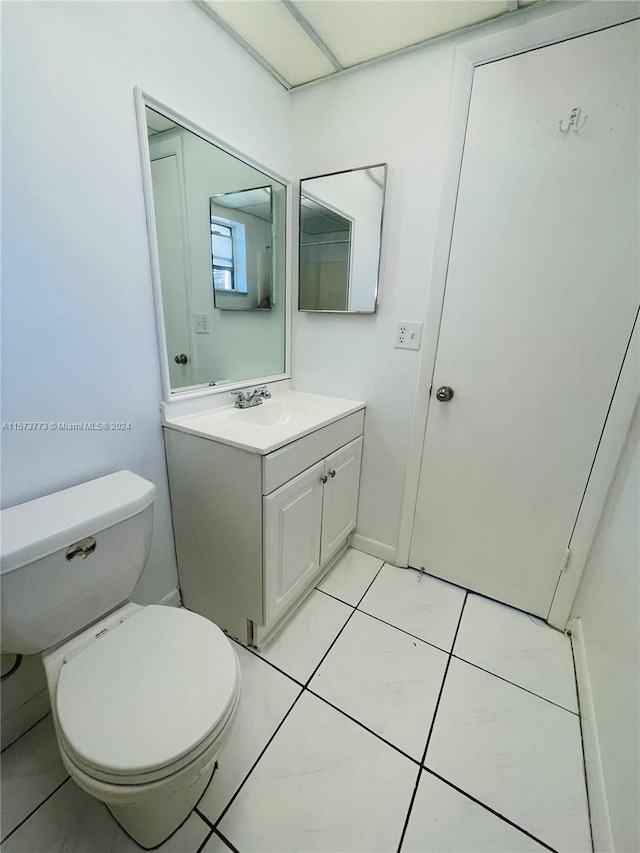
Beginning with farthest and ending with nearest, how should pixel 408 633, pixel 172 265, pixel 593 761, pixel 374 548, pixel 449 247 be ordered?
pixel 374 548
pixel 408 633
pixel 449 247
pixel 172 265
pixel 593 761

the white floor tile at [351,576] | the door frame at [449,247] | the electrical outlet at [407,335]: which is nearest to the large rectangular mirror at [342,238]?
the electrical outlet at [407,335]

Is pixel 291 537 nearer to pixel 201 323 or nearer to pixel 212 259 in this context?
pixel 201 323

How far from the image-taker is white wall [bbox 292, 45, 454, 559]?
1308mm

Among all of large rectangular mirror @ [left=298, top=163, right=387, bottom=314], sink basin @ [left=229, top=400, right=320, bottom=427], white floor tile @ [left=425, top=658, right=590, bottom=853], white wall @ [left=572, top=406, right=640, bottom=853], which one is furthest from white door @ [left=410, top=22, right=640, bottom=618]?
sink basin @ [left=229, top=400, right=320, bottom=427]

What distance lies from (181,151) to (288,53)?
2.00 feet

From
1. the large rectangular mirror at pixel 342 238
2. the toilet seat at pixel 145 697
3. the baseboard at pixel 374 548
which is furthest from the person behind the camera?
the baseboard at pixel 374 548

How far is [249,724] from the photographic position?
3.59 feet

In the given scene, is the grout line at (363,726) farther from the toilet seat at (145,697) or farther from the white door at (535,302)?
the white door at (535,302)

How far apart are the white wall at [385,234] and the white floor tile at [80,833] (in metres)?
1.24

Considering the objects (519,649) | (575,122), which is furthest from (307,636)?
(575,122)

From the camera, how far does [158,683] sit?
2.62ft

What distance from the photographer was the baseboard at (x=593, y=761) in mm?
842

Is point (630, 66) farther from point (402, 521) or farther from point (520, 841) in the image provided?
point (520, 841)

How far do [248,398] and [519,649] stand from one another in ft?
5.00
